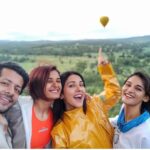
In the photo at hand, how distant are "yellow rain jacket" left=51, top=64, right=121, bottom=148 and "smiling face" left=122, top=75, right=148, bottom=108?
91mm

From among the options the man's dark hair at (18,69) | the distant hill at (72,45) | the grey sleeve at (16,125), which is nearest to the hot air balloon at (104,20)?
the distant hill at (72,45)

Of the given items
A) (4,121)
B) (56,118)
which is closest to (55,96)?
(56,118)

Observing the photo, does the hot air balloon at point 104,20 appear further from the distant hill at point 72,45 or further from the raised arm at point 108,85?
the raised arm at point 108,85

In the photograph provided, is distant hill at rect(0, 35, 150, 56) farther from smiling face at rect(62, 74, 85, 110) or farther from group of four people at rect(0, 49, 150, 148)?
smiling face at rect(62, 74, 85, 110)

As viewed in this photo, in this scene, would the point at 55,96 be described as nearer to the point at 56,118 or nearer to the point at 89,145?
the point at 56,118

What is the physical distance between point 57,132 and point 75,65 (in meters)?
0.54

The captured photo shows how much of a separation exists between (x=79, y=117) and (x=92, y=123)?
87 mm

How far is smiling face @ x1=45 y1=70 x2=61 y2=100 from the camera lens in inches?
71.9

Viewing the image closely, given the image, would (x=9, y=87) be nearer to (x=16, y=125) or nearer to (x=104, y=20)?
(x=16, y=125)

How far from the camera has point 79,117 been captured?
1.91 metres

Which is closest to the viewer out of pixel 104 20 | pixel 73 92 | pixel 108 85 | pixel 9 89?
pixel 9 89

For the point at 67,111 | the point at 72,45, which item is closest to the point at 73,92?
the point at 67,111

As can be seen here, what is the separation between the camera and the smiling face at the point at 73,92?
1.89 m

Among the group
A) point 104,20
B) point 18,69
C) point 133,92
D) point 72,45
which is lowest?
point 133,92
